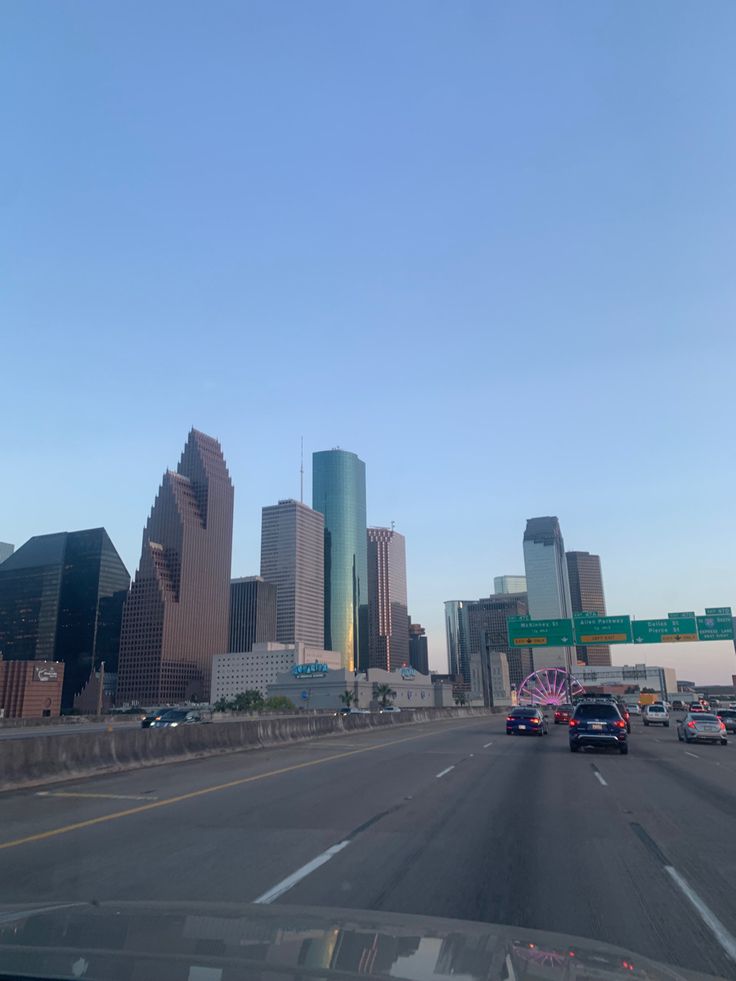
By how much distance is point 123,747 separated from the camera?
21234 millimetres

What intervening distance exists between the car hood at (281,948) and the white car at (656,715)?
58.1 m

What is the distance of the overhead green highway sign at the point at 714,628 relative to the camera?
6116 centimetres

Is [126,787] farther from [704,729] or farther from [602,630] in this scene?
[602,630]

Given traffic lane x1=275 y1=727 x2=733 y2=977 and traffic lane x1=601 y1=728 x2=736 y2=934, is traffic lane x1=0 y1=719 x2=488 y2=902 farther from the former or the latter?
traffic lane x1=601 y1=728 x2=736 y2=934

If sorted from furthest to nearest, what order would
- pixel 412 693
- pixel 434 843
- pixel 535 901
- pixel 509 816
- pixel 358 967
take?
pixel 412 693 → pixel 509 816 → pixel 434 843 → pixel 535 901 → pixel 358 967

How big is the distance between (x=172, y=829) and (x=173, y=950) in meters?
7.38

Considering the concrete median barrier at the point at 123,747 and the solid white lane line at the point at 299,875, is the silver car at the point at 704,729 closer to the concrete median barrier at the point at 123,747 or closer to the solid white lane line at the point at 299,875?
the concrete median barrier at the point at 123,747

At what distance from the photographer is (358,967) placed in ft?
13.7

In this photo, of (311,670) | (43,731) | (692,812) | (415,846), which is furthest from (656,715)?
(311,670)

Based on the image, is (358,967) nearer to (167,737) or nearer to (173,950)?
(173,950)

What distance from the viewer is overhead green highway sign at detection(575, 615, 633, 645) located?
62812 millimetres

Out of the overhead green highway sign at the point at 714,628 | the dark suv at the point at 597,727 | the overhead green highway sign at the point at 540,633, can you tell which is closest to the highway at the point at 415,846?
the dark suv at the point at 597,727

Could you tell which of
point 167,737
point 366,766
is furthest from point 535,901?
point 167,737

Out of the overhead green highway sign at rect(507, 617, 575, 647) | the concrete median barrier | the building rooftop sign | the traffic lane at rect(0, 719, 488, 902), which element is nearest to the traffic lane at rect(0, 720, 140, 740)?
the concrete median barrier
